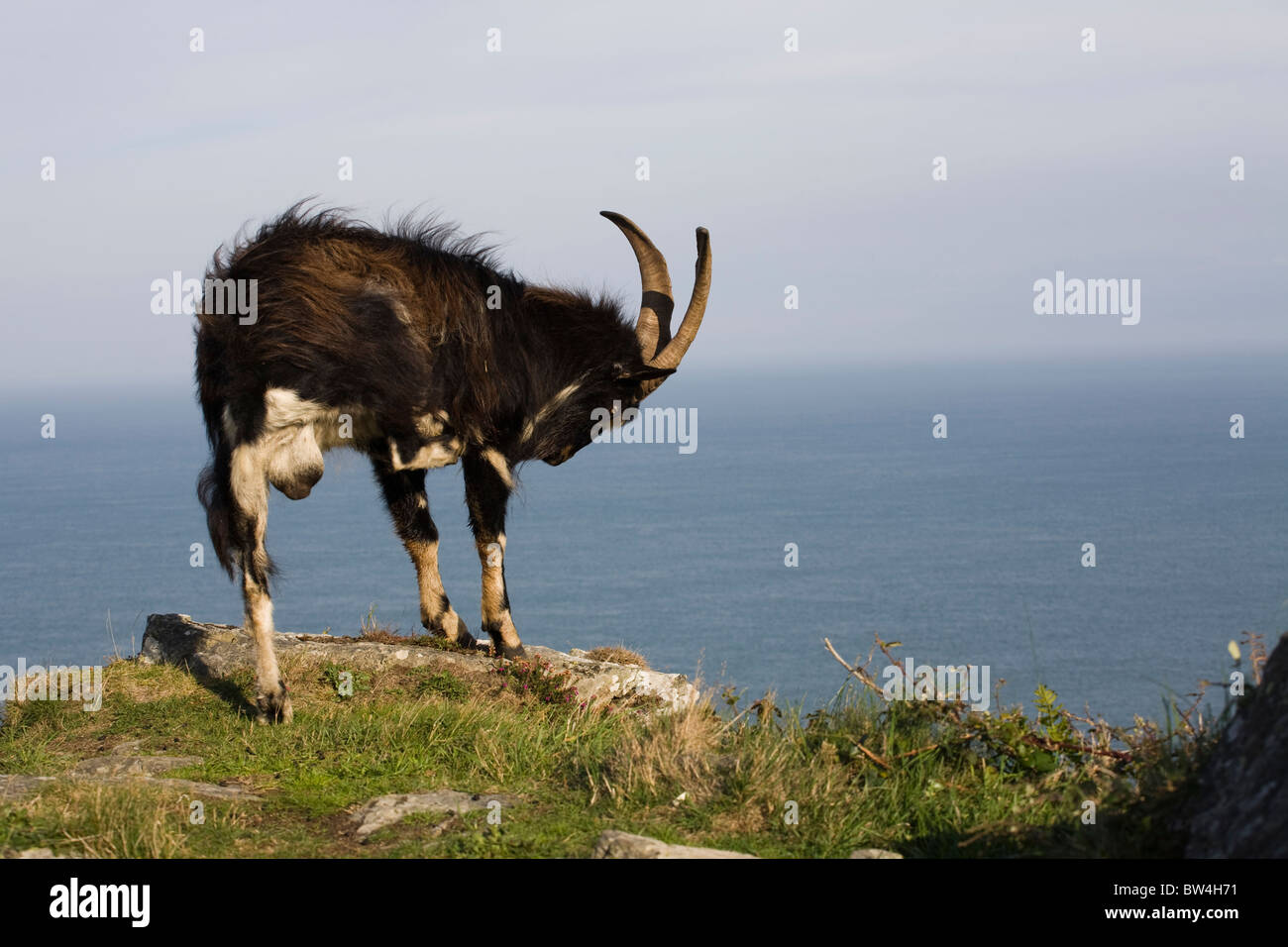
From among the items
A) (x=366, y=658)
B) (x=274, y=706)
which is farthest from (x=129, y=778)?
(x=366, y=658)

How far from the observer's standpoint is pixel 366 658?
840cm

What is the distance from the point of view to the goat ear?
938 centimetres

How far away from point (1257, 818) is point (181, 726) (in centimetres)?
575

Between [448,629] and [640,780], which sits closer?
[640,780]

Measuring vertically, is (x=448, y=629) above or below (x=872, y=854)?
above

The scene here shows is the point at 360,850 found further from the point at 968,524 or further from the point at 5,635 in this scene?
the point at 968,524

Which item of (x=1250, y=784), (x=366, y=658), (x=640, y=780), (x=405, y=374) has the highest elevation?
(x=405, y=374)

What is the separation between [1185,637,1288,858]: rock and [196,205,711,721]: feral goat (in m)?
4.87

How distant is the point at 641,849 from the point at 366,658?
13.6ft

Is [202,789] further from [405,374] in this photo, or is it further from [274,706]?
[405,374]

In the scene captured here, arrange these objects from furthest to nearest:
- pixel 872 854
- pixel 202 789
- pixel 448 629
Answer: pixel 448 629 < pixel 202 789 < pixel 872 854

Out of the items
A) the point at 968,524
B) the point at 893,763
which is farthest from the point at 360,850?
the point at 968,524

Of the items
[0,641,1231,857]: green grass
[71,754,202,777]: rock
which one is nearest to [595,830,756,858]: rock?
[0,641,1231,857]: green grass
